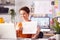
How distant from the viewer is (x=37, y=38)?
1.48 meters

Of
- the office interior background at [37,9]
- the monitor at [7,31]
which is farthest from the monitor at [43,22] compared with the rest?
the monitor at [7,31]

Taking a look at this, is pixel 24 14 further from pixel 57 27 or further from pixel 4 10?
pixel 57 27

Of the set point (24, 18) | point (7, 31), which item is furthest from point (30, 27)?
point (7, 31)

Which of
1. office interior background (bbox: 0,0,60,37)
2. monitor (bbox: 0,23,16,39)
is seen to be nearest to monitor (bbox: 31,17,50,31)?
Result: office interior background (bbox: 0,0,60,37)

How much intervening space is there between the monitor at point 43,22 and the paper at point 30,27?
4cm

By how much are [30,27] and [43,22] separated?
142 millimetres

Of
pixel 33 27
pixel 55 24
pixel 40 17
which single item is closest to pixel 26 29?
pixel 33 27

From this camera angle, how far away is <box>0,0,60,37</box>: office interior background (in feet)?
4.83

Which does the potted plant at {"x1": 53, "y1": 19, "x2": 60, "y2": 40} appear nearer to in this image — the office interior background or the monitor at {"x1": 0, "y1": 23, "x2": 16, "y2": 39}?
the office interior background

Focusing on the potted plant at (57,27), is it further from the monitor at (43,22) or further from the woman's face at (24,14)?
the woman's face at (24,14)

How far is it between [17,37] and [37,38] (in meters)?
0.21

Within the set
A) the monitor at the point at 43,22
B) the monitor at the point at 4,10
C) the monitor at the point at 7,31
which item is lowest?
the monitor at the point at 7,31

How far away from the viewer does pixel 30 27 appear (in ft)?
4.87

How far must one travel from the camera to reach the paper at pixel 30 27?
1.48 metres
